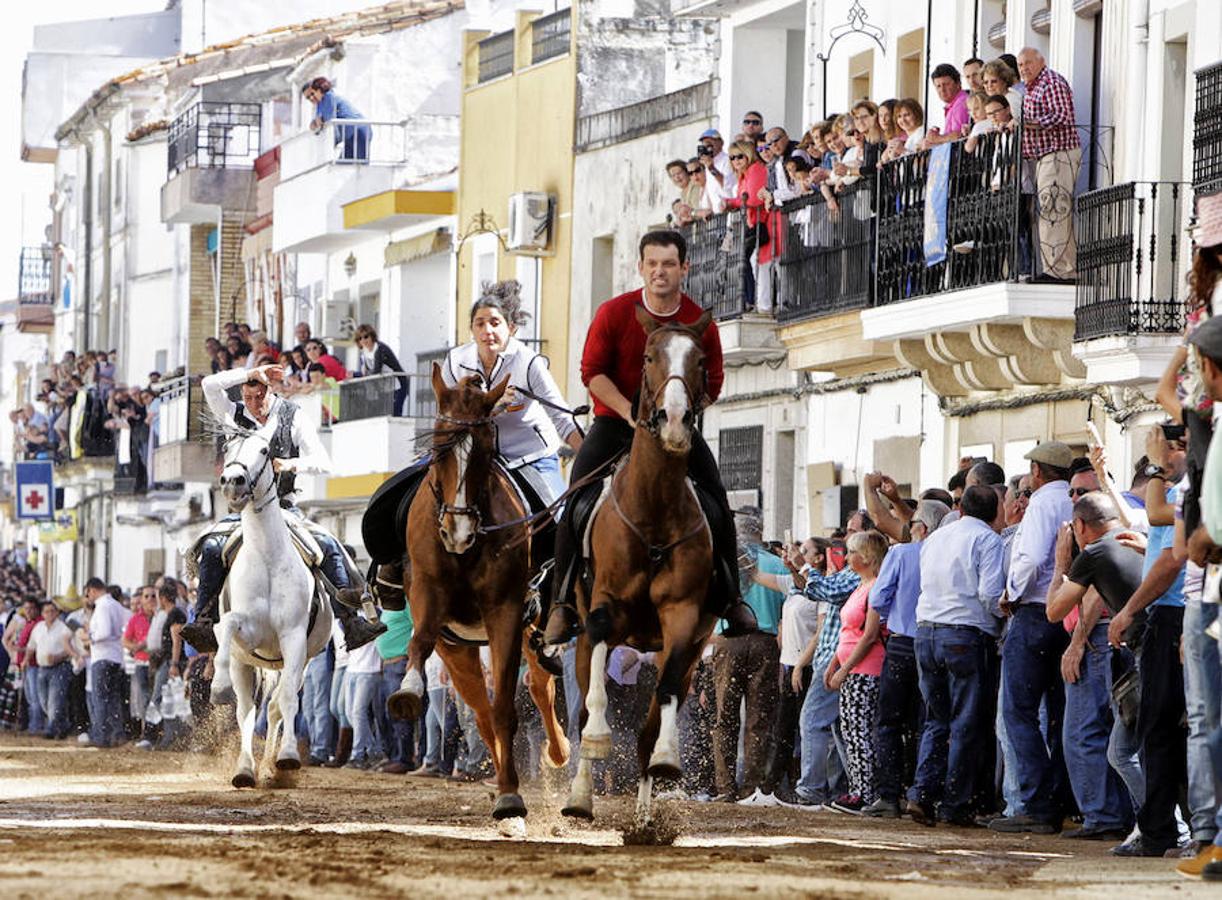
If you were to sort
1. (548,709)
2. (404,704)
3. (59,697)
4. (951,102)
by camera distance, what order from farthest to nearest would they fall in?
(59,697), (951,102), (548,709), (404,704)

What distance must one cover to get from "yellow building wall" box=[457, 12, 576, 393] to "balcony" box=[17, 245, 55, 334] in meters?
40.3

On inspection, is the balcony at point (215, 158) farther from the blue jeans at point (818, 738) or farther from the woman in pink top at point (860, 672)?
the woman in pink top at point (860, 672)

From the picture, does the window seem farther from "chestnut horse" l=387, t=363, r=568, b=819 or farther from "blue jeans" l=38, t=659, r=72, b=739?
"chestnut horse" l=387, t=363, r=568, b=819

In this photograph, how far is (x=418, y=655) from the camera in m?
15.1

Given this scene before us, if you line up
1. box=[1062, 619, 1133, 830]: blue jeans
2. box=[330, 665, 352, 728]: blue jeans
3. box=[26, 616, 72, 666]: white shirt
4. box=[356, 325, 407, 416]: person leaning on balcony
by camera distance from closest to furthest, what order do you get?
1. box=[1062, 619, 1133, 830]: blue jeans
2. box=[330, 665, 352, 728]: blue jeans
3. box=[26, 616, 72, 666]: white shirt
4. box=[356, 325, 407, 416]: person leaning on balcony

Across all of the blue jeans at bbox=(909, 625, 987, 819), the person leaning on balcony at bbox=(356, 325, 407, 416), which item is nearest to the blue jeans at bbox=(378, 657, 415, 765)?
the blue jeans at bbox=(909, 625, 987, 819)

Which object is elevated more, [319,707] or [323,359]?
[323,359]

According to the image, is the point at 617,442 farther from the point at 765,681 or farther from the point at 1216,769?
the point at 765,681

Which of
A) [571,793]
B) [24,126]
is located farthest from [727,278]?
[24,126]

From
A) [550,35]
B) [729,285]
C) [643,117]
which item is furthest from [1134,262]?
[550,35]

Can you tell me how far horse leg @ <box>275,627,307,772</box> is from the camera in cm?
1831

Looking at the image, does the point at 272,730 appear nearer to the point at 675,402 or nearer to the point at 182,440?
the point at 675,402

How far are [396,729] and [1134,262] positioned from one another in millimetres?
8230

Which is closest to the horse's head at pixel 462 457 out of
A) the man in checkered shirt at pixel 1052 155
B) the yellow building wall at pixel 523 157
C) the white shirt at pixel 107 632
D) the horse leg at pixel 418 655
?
the horse leg at pixel 418 655
